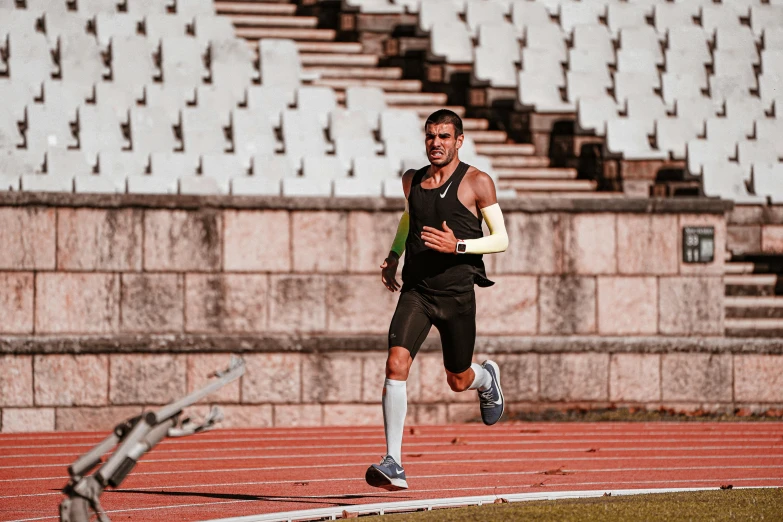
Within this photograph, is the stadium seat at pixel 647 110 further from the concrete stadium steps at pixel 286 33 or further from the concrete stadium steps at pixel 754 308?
the concrete stadium steps at pixel 286 33

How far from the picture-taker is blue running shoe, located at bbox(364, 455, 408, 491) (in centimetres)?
707

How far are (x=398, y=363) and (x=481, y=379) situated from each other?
0.96 m

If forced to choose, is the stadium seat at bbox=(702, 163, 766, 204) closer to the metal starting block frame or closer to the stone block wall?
the stone block wall

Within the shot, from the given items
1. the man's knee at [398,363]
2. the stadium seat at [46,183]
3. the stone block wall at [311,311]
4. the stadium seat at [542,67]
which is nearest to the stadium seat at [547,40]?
the stadium seat at [542,67]

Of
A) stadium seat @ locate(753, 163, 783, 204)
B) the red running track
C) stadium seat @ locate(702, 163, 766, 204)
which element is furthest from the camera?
stadium seat @ locate(753, 163, 783, 204)

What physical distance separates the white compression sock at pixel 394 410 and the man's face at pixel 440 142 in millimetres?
1247

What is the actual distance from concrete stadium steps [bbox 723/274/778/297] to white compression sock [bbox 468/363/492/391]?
6840 millimetres

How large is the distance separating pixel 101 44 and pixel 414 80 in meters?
4.11

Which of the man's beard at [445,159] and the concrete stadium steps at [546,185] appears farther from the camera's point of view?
the concrete stadium steps at [546,185]

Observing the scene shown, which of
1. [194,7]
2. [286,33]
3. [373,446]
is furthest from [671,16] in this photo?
[373,446]

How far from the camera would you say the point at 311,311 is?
12.6 metres

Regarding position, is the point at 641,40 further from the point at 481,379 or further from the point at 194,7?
the point at 481,379

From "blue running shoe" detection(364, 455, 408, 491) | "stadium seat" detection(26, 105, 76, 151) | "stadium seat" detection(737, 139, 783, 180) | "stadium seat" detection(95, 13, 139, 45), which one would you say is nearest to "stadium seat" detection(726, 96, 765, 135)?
"stadium seat" detection(737, 139, 783, 180)

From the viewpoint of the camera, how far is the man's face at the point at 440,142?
748cm
